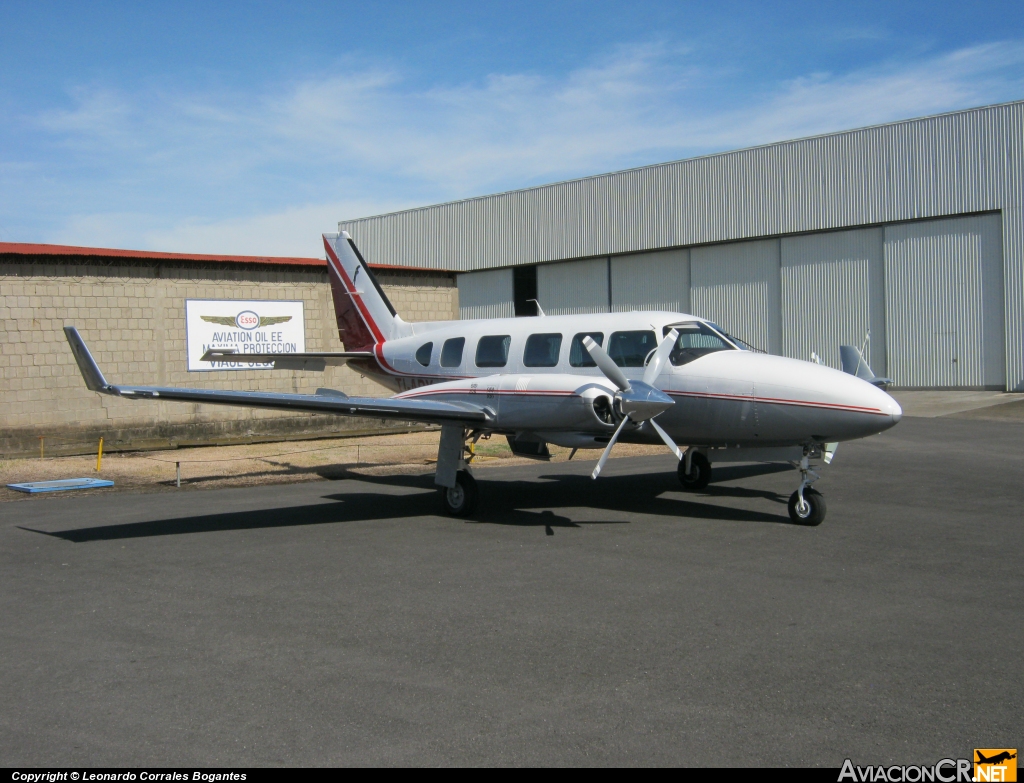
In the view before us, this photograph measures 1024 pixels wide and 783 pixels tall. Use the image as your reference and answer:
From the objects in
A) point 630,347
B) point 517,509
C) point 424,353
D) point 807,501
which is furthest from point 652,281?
point 807,501

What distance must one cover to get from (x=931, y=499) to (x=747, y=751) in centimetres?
943

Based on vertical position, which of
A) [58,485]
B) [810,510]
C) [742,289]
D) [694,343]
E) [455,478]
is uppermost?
[742,289]

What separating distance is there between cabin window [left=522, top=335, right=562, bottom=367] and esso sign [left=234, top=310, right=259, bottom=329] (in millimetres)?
13205

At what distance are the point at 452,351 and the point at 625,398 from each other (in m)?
4.48

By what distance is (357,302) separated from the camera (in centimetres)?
1720

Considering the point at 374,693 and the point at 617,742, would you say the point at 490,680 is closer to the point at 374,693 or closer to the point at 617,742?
the point at 374,693

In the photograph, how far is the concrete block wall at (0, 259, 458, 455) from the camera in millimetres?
20359

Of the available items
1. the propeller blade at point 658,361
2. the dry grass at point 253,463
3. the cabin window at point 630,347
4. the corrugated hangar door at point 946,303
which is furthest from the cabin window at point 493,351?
the corrugated hangar door at point 946,303

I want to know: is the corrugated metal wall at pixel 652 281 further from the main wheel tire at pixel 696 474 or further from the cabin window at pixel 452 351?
the cabin window at pixel 452 351

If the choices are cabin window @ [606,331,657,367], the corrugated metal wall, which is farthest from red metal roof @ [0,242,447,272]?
the corrugated metal wall

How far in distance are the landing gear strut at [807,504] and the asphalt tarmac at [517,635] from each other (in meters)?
0.16

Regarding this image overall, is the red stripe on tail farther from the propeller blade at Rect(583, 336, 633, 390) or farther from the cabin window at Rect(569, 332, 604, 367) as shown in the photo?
the propeller blade at Rect(583, 336, 633, 390)

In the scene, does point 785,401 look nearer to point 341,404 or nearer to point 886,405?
point 886,405

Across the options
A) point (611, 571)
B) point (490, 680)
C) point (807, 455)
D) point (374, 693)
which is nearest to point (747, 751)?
point (490, 680)
